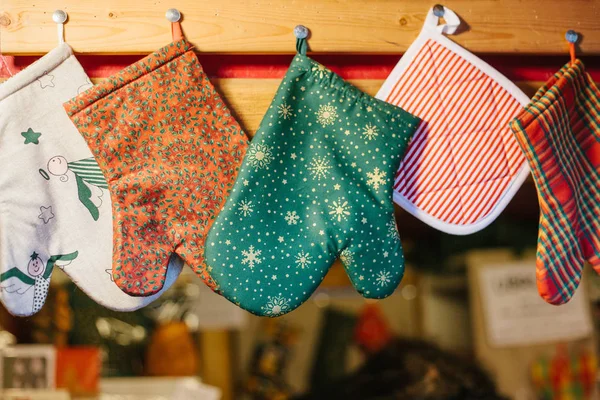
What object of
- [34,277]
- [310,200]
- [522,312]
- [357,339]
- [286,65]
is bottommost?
[357,339]

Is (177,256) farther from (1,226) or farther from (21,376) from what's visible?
(21,376)

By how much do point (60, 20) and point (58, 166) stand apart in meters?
0.29

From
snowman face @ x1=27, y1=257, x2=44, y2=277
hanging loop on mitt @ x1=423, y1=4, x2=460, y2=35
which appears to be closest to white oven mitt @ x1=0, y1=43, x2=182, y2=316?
snowman face @ x1=27, y1=257, x2=44, y2=277

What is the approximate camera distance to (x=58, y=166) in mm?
1198

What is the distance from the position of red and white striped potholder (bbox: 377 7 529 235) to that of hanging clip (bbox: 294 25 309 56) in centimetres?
18

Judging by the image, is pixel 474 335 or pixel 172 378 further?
pixel 474 335

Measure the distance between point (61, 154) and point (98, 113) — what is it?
12 cm

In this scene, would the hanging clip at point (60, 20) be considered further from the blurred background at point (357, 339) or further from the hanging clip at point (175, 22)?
the blurred background at point (357, 339)

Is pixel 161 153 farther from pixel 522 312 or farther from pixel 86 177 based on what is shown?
pixel 522 312

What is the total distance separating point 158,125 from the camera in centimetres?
120

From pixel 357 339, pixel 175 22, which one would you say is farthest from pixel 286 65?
pixel 357 339

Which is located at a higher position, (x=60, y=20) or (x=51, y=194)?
(x=60, y=20)

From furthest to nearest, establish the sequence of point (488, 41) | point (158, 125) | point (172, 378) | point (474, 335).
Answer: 1. point (474, 335)
2. point (172, 378)
3. point (488, 41)
4. point (158, 125)

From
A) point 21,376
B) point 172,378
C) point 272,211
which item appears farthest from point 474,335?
point 272,211
